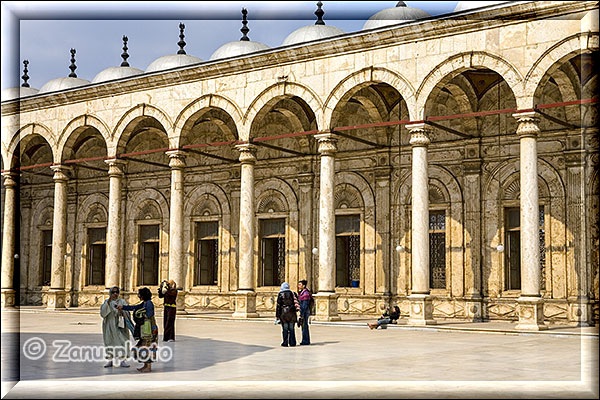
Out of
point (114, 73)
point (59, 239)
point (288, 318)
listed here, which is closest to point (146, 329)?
point (288, 318)

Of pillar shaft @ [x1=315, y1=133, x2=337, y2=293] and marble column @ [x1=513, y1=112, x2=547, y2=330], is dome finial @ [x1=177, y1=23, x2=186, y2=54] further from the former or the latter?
marble column @ [x1=513, y1=112, x2=547, y2=330]

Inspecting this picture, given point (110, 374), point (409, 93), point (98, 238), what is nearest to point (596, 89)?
point (409, 93)

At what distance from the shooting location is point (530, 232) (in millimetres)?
17609

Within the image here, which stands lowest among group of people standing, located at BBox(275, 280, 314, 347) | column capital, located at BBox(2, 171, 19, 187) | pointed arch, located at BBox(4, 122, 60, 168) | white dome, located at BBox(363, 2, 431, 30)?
group of people standing, located at BBox(275, 280, 314, 347)

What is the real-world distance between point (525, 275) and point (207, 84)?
11.0 m

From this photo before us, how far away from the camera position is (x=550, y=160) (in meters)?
20.5

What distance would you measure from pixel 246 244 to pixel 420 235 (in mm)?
5346

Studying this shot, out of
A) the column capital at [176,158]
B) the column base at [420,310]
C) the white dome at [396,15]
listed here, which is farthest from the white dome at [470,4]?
the column capital at [176,158]

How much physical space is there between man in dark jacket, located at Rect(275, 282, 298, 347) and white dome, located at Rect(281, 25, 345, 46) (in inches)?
448

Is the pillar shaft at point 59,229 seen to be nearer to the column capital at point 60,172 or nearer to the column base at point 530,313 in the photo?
the column capital at point 60,172

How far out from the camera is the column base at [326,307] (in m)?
20.4

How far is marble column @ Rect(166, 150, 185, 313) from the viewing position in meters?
23.2

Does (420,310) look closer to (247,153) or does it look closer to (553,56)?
(553,56)

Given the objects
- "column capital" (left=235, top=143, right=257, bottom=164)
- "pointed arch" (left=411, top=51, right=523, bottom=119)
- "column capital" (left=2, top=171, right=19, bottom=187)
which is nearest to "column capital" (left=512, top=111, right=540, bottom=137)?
"pointed arch" (left=411, top=51, right=523, bottom=119)
